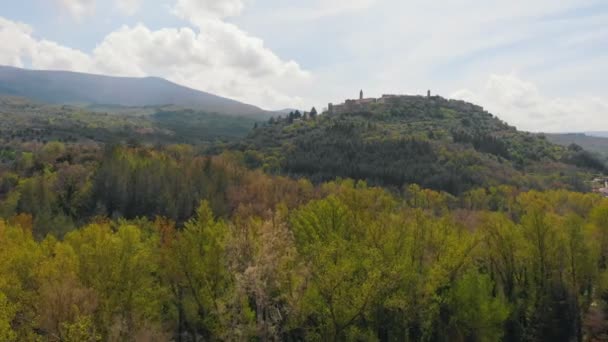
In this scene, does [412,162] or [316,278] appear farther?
[412,162]

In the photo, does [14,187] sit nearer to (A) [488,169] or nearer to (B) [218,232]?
(B) [218,232]

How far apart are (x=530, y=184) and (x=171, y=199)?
116340mm

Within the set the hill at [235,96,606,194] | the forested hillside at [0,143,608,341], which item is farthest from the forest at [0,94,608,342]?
the hill at [235,96,606,194]

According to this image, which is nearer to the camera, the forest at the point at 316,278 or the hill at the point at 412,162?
the forest at the point at 316,278

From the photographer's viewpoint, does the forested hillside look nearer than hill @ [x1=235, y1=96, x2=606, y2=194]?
Yes

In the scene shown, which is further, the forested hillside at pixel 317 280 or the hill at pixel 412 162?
the hill at pixel 412 162

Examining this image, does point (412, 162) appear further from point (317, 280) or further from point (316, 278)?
point (317, 280)

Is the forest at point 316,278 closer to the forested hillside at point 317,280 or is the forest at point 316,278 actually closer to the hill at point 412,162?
the forested hillside at point 317,280

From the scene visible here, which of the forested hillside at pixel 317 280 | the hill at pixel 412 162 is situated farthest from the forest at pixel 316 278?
the hill at pixel 412 162

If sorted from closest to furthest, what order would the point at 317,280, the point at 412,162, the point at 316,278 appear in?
the point at 317,280, the point at 316,278, the point at 412,162

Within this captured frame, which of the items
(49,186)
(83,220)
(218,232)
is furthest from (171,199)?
(218,232)

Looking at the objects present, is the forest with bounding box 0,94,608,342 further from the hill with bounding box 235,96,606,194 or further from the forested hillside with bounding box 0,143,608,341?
the hill with bounding box 235,96,606,194

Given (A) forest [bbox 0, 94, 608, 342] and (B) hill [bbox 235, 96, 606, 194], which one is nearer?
(A) forest [bbox 0, 94, 608, 342]

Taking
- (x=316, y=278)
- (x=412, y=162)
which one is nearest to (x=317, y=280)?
(x=316, y=278)
